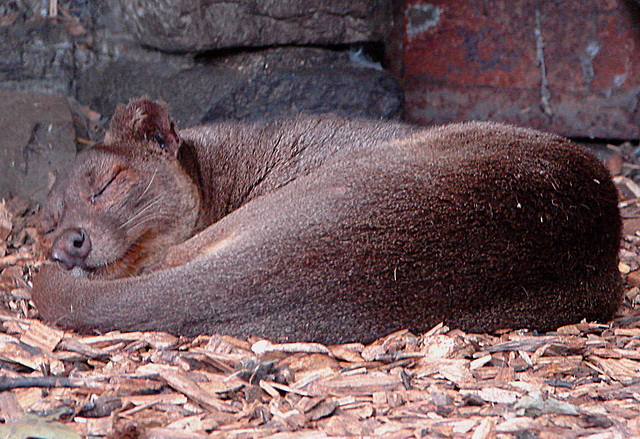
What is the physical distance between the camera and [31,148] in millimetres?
4645

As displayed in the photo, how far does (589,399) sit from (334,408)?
0.78 m

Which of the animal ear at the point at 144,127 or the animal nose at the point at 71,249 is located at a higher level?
the animal ear at the point at 144,127

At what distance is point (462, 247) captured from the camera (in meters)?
2.59

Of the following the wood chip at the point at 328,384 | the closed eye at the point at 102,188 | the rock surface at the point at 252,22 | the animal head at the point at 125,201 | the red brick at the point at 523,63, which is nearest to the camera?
the wood chip at the point at 328,384

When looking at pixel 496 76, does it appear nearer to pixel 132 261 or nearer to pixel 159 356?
pixel 132 261

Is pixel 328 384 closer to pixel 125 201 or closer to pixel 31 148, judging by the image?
pixel 125 201

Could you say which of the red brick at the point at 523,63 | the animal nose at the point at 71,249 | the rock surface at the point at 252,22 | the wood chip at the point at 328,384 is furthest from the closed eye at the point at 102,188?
the red brick at the point at 523,63

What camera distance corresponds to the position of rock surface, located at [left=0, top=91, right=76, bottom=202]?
15.1ft

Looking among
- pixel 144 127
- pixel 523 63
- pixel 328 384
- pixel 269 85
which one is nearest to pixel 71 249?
pixel 144 127

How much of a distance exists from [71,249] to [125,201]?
0.37m

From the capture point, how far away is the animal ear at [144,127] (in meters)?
3.57

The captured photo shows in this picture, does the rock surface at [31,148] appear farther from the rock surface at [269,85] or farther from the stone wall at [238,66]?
the rock surface at [269,85]

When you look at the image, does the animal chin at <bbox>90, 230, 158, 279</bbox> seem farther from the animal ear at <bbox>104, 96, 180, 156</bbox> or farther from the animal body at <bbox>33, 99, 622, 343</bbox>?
the animal ear at <bbox>104, 96, 180, 156</bbox>

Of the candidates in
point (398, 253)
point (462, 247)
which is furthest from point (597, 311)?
point (398, 253)
